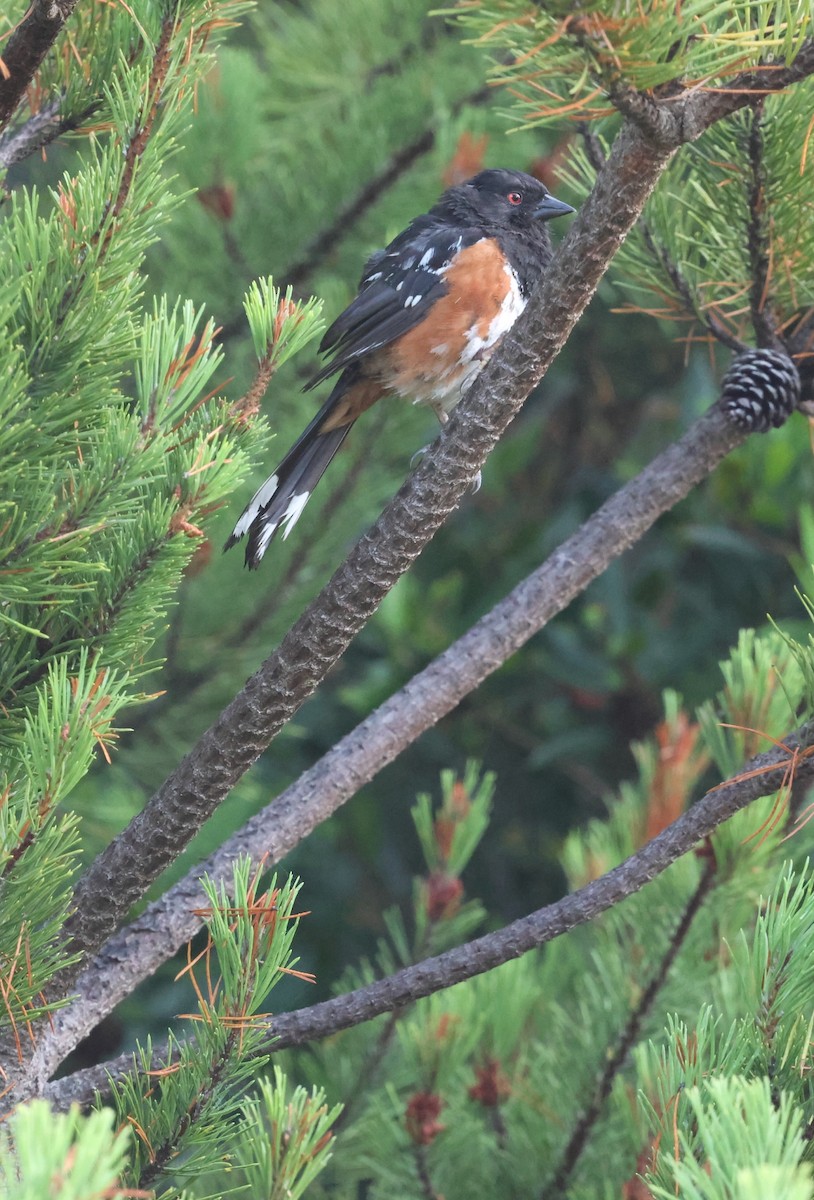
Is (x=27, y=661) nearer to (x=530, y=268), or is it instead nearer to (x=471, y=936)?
(x=530, y=268)

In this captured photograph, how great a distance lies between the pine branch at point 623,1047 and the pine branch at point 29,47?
0.97 m

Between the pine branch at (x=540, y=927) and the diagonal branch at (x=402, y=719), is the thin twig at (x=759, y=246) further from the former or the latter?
the pine branch at (x=540, y=927)

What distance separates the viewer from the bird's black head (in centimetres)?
207

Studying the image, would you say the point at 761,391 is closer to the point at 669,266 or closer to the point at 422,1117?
the point at 669,266

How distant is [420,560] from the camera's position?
276cm

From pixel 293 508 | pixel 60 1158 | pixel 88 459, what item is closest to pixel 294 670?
pixel 88 459

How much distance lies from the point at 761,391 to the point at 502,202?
0.98m

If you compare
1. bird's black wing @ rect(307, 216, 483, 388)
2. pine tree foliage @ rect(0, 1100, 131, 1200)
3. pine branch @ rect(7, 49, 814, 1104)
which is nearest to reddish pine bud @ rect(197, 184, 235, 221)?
bird's black wing @ rect(307, 216, 483, 388)

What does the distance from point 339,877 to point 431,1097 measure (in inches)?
50.5

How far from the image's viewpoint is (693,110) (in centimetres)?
72

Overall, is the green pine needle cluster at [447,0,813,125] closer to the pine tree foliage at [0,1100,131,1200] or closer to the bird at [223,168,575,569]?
the pine tree foliage at [0,1100,131,1200]

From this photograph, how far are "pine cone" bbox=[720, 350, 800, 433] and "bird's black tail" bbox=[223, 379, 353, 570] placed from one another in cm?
60

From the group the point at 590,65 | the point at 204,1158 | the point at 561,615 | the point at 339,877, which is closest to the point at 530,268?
the point at 561,615

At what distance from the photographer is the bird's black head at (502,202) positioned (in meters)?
2.07
